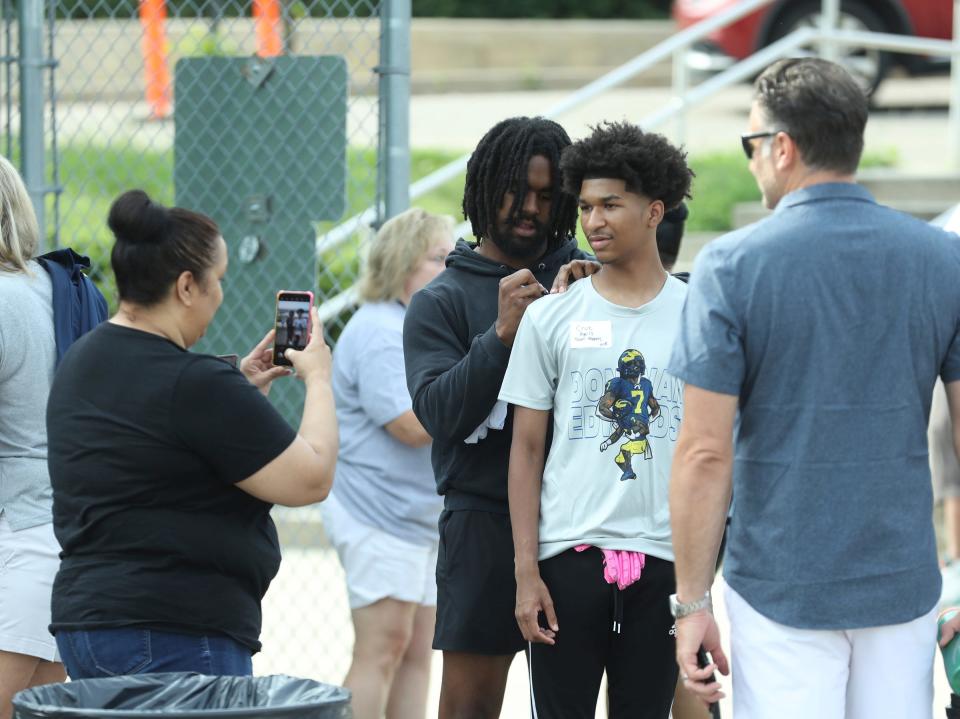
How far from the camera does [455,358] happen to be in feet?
11.6

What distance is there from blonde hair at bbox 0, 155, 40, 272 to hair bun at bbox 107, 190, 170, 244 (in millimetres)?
736

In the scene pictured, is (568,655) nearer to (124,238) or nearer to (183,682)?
(183,682)

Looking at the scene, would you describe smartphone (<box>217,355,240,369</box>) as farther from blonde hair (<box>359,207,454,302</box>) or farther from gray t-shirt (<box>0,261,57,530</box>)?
blonde hair (<box>359,207,454,302</box>)

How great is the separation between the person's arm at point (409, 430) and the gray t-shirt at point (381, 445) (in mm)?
25

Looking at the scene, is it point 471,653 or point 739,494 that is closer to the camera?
point 739,494

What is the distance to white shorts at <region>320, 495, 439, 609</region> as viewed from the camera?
15.2ft

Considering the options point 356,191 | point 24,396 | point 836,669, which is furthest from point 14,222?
point 356,191

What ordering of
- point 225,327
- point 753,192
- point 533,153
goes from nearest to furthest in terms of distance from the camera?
point 533,153, point 225,327, point 753,192

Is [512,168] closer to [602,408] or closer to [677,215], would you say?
[602,408]

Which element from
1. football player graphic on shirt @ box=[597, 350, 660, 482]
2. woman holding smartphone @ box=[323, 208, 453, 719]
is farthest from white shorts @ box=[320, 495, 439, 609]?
football player graphic on shirt @ box=[597, 350, 660, 482]

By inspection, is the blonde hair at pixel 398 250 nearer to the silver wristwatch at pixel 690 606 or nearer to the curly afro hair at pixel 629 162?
the curly afro hair at pixel 629 162

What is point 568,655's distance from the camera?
330cm

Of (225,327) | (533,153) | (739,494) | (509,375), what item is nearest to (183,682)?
(509,375)

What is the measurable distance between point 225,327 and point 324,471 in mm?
2144
